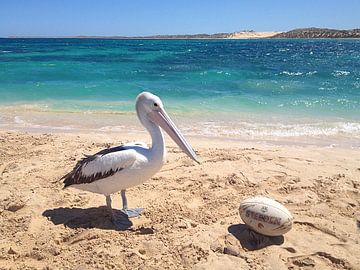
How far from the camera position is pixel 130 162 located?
12.4ft

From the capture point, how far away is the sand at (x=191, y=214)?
10.8 feet

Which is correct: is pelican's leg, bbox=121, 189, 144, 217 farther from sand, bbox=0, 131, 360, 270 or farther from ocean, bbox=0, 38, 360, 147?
ocean, bbox=0, 38, 360, 147

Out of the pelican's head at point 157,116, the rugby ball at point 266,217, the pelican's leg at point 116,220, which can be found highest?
the pelican's head at point 157,116

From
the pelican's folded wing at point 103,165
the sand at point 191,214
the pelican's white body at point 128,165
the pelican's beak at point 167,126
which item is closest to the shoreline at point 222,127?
the sand at point 191,214

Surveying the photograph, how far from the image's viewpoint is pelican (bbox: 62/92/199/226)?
379cm

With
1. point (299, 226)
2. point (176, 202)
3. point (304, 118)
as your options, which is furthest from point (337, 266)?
point (304, 118)

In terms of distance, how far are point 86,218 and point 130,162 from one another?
0.92m

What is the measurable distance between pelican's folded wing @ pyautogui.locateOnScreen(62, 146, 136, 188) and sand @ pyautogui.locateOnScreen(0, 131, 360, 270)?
50 cm

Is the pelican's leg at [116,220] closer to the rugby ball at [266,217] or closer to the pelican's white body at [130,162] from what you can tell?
the pelican's white body at [130,162]

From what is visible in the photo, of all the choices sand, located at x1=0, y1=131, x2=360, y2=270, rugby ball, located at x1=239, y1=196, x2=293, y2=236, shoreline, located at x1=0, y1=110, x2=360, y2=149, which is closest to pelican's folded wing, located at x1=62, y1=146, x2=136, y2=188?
sand, located at x1=0, y1=131, x2=360, y2=270

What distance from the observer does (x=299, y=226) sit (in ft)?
12.9

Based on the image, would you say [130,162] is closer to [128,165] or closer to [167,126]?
[128,165]

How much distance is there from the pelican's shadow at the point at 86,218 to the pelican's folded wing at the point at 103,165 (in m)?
0.40

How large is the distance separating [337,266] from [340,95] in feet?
37.1
